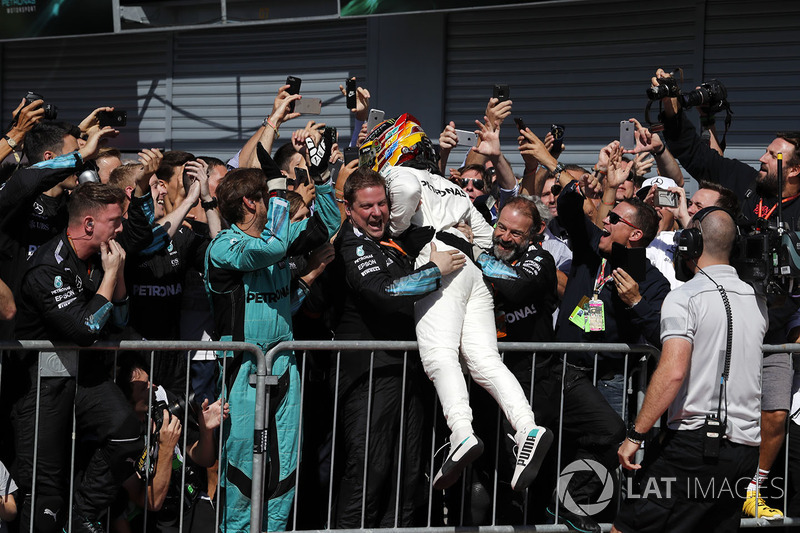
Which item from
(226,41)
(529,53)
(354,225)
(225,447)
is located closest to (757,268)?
(354,225)

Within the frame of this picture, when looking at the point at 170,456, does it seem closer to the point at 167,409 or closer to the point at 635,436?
the point at 167,409

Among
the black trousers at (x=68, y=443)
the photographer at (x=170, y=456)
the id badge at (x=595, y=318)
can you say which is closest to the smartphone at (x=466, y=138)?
the id badge at (x=595, y=318)

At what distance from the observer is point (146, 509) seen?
5.26 metres

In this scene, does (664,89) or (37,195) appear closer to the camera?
(37,195)

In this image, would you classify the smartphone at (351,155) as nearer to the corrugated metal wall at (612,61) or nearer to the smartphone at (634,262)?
the smartphone at (634,262)

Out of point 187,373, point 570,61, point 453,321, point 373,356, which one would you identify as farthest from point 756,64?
point 187,373

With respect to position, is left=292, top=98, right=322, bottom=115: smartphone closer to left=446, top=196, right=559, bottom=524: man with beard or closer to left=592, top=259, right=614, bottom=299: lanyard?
left=446, top=196, right=559, bottom=524: man with beard

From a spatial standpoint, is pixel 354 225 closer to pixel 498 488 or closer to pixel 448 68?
pixel 498 488

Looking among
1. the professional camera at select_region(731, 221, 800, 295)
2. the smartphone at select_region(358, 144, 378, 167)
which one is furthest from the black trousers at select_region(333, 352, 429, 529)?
the professional camera at select_region(731, 221, 800, 295)

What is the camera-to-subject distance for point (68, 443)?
5203 mm

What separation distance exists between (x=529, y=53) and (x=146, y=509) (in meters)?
7.03

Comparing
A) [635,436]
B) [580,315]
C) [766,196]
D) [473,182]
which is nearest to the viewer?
[635,436]

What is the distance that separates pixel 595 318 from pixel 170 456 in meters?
2.69

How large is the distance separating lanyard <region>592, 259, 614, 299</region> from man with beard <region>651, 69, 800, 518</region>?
919 mm
